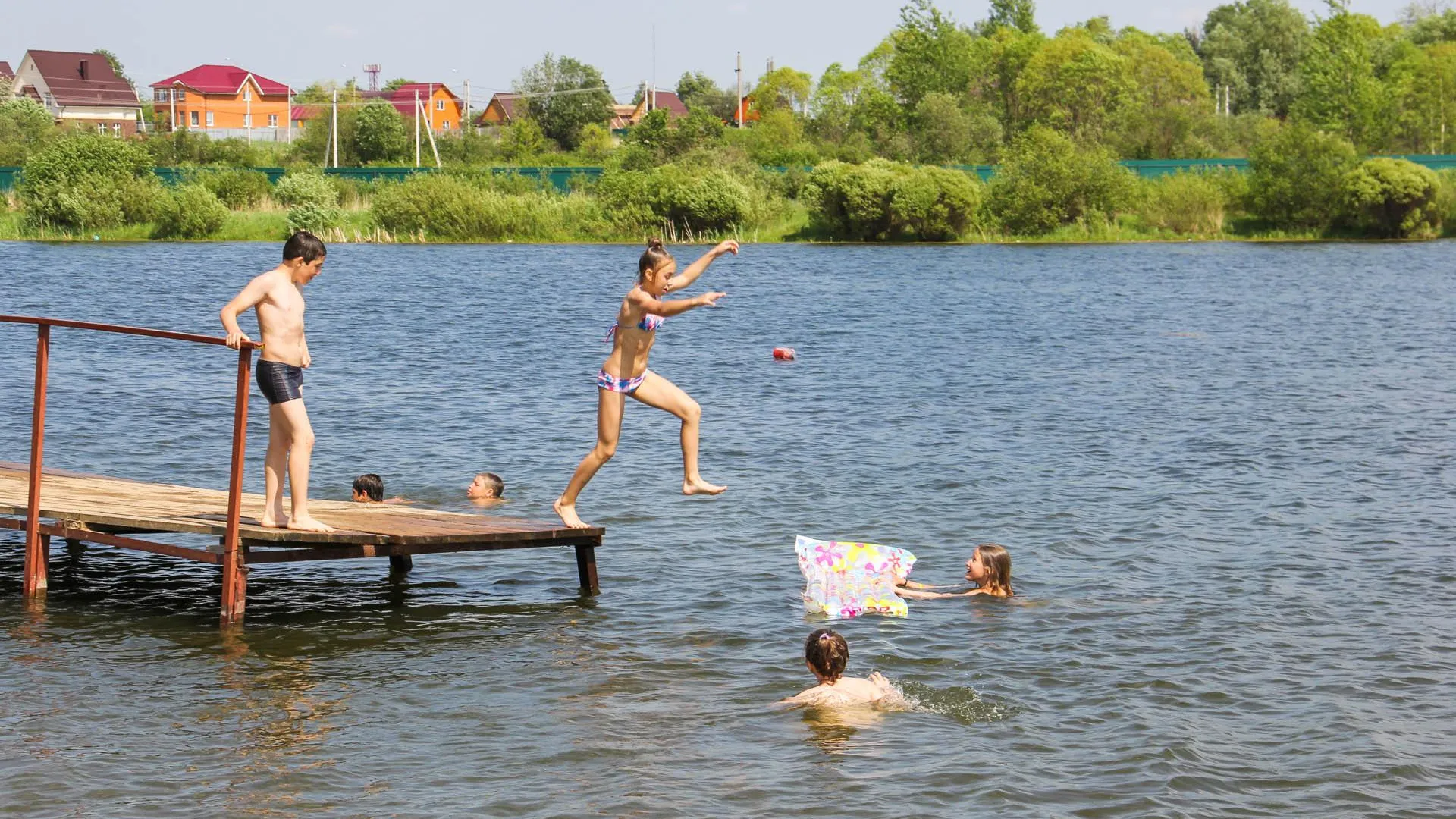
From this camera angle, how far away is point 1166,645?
1441 centimetres

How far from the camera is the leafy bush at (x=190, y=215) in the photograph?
84250mm

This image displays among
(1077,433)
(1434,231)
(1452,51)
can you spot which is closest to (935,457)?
(1077,433)

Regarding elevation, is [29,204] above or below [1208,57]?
below

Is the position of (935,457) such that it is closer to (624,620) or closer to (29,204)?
(624,620)

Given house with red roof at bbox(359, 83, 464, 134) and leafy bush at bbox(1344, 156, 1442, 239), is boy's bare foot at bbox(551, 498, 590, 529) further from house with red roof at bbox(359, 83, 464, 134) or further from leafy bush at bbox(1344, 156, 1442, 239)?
house with red roof at bbox(359, 83, 464, 134)

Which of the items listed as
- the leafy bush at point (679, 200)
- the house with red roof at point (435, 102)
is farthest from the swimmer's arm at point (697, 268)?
the house with red roof at point (435, 102)

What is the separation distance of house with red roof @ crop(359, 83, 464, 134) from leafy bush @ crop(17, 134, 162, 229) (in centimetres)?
9000

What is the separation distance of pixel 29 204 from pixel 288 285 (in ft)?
266

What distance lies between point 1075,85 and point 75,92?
101307mm

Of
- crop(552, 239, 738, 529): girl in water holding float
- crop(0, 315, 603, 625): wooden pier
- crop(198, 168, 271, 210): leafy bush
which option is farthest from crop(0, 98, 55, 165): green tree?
crop(552, 239, 738, 529): girl in water holding float

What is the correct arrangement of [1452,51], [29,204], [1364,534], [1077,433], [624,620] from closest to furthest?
[624,620]
[1364,534]
[1077,433]
[29,204]
[1452,51]

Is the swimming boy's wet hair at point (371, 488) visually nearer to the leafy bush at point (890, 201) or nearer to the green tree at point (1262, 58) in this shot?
the leafy bush at point (890, 201)

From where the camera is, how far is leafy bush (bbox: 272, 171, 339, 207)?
87.0 m

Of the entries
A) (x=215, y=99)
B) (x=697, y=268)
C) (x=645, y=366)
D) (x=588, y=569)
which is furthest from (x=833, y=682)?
(x=215, y=99)
